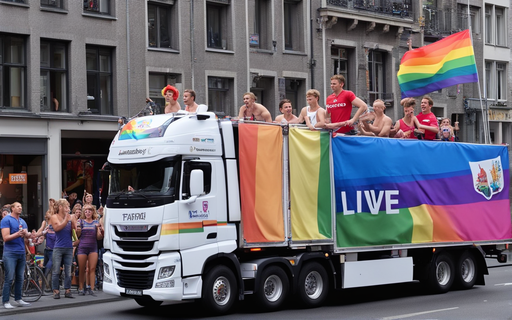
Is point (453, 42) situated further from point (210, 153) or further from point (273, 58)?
point (273, 58)

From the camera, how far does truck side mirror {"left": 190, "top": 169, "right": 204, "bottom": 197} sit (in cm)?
1367

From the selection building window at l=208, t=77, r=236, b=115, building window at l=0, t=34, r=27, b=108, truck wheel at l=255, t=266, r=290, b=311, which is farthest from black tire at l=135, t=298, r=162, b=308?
building window at l=208, t=77, r=236, b=115

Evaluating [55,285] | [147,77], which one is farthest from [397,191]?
[147,77]

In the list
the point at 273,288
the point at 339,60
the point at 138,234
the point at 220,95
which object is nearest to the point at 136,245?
the point at 138,234

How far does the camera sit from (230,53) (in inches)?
1228

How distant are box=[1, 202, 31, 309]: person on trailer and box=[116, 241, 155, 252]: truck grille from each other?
269cm

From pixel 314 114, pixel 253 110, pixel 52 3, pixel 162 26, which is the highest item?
pixel 52 3

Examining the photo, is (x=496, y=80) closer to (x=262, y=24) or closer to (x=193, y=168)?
(x=262, y=24)

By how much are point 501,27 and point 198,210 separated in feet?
115

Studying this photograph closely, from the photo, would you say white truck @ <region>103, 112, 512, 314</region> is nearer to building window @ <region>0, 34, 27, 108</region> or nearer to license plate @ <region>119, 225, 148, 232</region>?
license plate @ <region>119, 225, 148, 232</region>

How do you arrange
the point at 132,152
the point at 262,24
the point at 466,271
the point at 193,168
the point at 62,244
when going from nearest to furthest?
the point at 193,168 → the point at 132,152 → the point at 62,244 → the point at 466,271 → the point at 262,24

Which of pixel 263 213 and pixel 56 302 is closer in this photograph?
pixel 263 213

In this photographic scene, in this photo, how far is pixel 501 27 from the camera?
45.0 metres

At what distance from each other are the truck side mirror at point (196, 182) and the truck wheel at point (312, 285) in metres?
2.66
